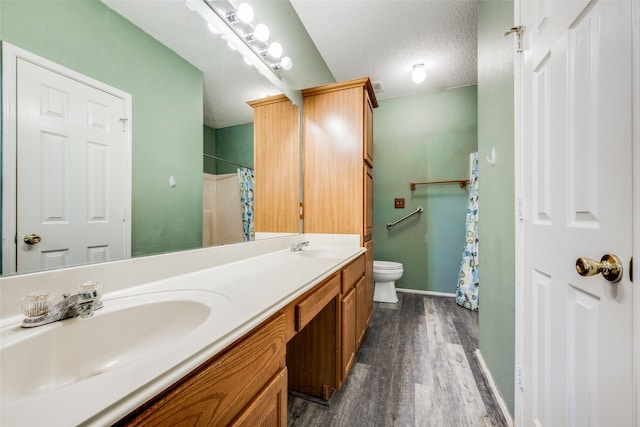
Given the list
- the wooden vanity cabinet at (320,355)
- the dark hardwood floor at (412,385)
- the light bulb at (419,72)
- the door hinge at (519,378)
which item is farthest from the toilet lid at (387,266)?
the light bulb at (419,72)

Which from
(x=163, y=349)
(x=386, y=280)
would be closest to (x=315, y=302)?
Result: (x=163, y=349)

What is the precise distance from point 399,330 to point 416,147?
2.13 metres

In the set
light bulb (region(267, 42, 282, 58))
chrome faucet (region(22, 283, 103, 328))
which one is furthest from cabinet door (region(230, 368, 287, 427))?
light bulb (region(267, 42, 282, 58))

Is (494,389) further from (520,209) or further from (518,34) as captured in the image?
(518,34)

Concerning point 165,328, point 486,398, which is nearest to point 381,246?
point 486,398

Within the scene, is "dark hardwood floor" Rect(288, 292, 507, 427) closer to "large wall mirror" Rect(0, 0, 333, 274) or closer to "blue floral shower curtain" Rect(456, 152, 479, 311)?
"blue floral shower curtain" Rect(456, 152, 479, 311)

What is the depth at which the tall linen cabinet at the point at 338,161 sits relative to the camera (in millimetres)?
1896

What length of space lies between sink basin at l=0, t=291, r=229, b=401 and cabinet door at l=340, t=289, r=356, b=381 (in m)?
0.86

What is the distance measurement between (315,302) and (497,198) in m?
1.15

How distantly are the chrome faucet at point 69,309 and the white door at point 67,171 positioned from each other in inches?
5.6

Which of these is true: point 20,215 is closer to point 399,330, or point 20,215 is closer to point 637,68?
point 637,68

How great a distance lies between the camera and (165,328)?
66 centimetres

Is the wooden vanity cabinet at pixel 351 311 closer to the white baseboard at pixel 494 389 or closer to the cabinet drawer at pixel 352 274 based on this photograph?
the cabinet drawer at pixel 352 274

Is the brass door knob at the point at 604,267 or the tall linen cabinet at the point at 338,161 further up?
the tall linen cabinet at the point at 338,161
